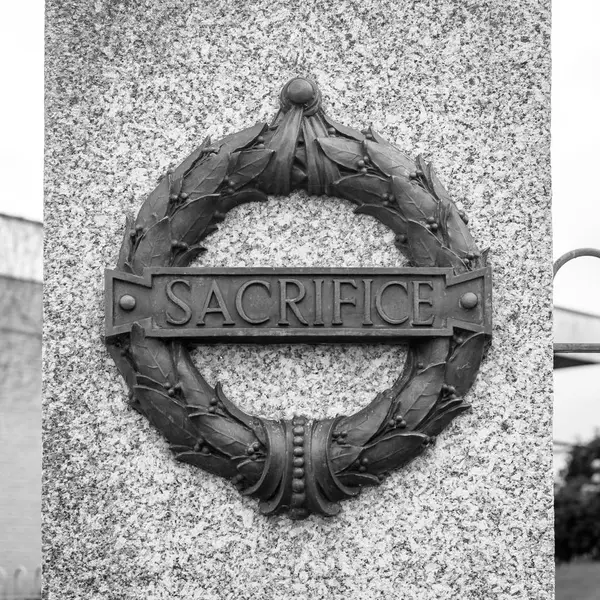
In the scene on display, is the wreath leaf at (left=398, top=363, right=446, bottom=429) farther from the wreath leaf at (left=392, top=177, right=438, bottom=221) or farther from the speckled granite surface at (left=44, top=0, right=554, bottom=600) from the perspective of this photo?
the wreath leaf at (left=392, top=177, right=438, bottom=221)

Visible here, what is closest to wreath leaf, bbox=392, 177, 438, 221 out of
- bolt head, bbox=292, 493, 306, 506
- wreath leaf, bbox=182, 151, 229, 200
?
wreath leaf, bbox=182, 151, 229, 200

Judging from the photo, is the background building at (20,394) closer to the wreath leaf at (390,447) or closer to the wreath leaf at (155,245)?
the wreath leaf at (155,245)

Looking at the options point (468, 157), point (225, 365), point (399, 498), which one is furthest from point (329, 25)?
point (399, 498)

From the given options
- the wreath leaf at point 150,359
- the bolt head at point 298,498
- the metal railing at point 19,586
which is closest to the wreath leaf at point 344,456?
the bolt head at point 298,498

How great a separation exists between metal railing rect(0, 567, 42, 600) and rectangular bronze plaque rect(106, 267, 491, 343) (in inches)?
259

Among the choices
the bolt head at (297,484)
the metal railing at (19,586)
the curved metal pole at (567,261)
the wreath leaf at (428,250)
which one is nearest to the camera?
the bolt head at (297,484)

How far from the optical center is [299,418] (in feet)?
11.4

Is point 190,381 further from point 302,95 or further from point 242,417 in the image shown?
point 302,95

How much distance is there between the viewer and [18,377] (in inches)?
513

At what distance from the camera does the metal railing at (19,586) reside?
32.6ft

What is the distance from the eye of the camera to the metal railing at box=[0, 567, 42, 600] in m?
9.92

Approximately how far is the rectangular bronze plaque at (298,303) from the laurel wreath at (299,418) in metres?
0.05

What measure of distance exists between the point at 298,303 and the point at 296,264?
5.7 inches

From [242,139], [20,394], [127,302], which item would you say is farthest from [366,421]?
[20,394]
